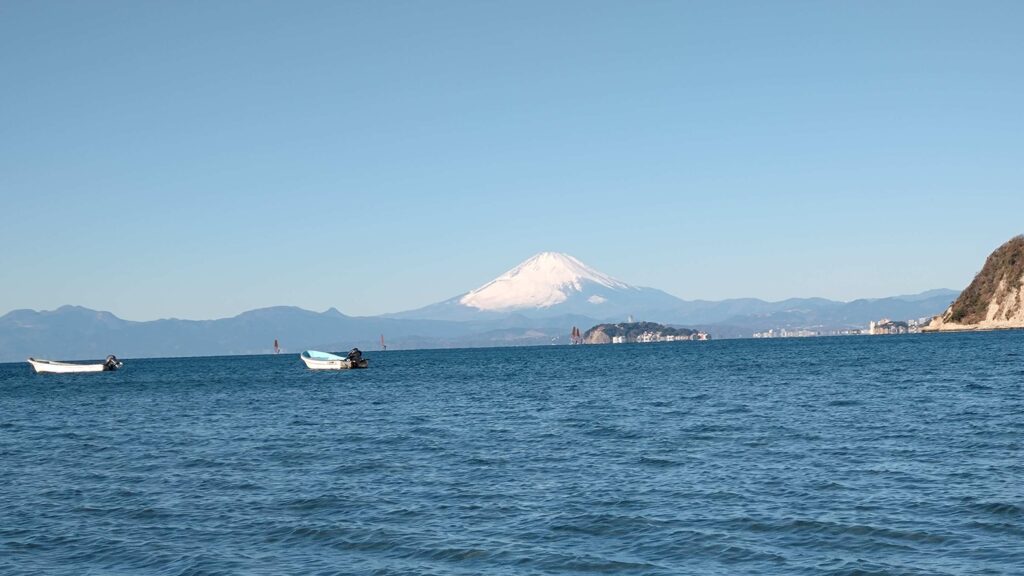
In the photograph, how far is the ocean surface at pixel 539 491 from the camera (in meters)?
23.7

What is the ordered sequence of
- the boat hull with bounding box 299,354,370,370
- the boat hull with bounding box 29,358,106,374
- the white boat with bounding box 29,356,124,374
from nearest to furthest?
the boat hull with bounding box 299,354,370,370, the boat hull with bounding box 29,358,106,374, the white boat with bounding box 29,356,124,374

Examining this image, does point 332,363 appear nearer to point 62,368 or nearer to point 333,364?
point 333,364

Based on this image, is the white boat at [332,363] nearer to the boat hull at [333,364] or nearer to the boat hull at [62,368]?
the boat hull at [333,364]

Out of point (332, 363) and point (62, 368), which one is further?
point (62, 368)

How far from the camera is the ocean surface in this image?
77.6 ft

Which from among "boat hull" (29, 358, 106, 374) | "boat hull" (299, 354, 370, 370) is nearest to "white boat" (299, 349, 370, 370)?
"boat hull" (299, 354, 370, 370)

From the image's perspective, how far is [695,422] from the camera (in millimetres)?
52188

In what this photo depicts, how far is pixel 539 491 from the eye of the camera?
104ft

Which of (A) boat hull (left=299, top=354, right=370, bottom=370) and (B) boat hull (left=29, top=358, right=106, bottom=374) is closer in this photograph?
(A) boat hull (left=299, top=354, right=370, bottom=370)

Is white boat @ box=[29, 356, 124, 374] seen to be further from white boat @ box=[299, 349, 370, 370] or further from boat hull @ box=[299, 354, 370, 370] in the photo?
boat hull @ box=[299, 354, 370, 370]

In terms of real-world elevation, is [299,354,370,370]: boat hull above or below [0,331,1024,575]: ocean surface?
above

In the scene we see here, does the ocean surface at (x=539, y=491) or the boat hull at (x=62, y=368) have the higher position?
the boat hull at (x=62, y=368)

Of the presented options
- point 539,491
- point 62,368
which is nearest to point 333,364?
point 62,368

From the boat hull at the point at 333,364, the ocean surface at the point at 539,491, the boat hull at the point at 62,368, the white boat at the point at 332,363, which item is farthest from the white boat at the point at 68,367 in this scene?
the ocean surface at the point at 539,491
